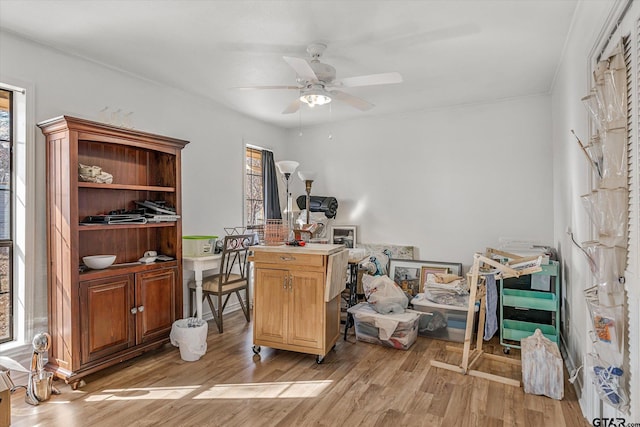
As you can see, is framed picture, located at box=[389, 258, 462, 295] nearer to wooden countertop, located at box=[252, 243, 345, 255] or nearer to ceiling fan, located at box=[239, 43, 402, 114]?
wooden countertop, located at box=[252, 243, 345, 255]

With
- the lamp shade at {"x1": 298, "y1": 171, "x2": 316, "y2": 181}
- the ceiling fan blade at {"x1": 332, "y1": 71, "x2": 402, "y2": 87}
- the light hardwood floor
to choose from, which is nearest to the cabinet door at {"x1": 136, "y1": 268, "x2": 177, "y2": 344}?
the light hardwood floor

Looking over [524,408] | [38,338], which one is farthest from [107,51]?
[524,408]

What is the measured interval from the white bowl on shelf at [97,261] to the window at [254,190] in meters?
2.23

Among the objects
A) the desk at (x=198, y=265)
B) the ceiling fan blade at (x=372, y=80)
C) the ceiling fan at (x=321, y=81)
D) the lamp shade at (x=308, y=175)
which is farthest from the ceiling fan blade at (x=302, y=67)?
the desk at (x=198, y=265)

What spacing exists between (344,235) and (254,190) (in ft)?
4.83

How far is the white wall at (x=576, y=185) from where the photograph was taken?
2.18m

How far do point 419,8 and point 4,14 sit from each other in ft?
9.19

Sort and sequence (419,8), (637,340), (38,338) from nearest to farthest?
(637,340) → (419,8) → (38,338)

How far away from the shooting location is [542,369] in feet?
8.64

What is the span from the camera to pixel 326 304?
3.13 meters

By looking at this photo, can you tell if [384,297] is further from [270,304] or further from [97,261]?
[97,261]

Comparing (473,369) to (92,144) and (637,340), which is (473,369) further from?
(92,144)

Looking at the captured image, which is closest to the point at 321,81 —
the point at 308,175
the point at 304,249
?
the point at 308,175

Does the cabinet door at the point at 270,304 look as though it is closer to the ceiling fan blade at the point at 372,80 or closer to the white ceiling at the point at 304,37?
the ceiling fan blade at the point at 372,80
